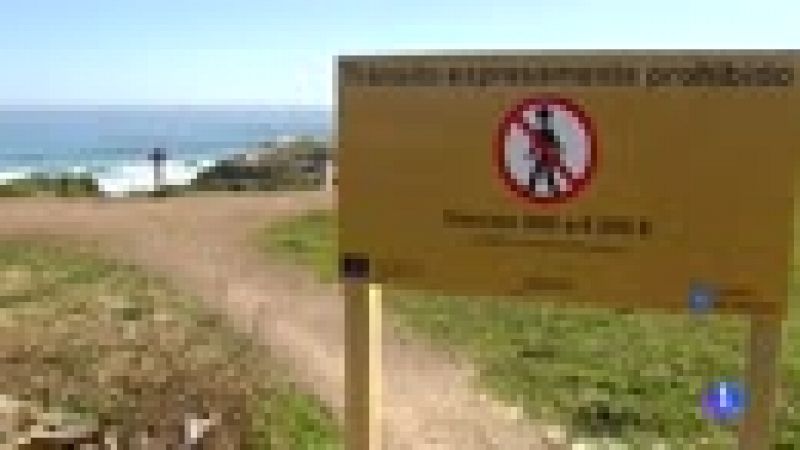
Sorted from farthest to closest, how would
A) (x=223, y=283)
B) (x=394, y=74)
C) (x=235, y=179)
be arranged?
1. (x=235, y=179)
2. (x=223, y=283)
3. (x=394, y=74)

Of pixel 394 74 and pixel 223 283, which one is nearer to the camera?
pixel 394 74

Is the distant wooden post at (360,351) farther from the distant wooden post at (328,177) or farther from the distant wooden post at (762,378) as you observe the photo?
the distant wooden post at (328,177)

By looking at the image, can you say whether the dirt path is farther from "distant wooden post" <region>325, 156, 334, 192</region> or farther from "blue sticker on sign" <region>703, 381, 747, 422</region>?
"blue sticker on sign" <region>703, 381, 747, 422</region>

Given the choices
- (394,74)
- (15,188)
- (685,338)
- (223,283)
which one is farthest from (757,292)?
(15,188)

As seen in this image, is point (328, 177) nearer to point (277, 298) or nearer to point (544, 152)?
point (277, 298)

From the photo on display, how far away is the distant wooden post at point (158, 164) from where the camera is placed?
2209cm

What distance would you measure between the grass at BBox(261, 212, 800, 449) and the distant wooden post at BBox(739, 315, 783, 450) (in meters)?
3.10

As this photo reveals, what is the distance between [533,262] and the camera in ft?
17.4

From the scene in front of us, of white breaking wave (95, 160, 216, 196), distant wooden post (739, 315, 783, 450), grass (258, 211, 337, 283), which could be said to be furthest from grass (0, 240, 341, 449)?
white breaking wave (95, 160, 216, 196)

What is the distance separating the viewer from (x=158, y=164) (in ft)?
77.8

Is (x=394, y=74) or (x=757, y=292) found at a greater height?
(x=394, y=74)

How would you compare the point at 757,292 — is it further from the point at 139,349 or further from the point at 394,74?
the point at 139,349

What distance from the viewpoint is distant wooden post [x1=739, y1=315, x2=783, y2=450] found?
5.15 meters

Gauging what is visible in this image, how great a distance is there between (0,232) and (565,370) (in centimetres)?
716
